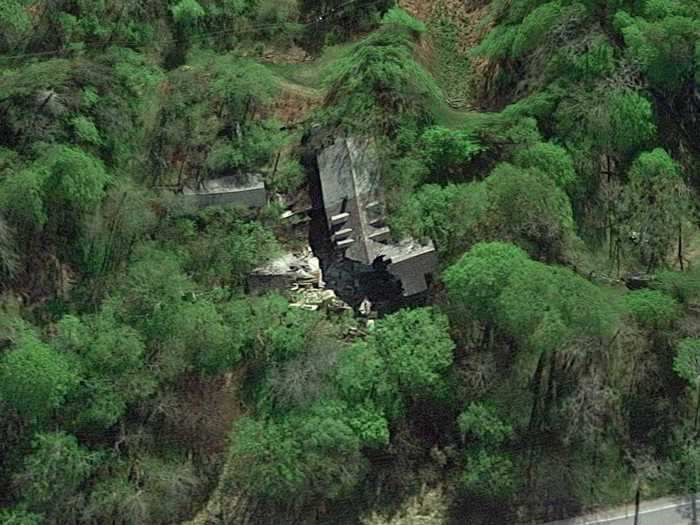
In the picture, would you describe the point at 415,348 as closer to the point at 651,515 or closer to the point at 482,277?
the point at 482,277

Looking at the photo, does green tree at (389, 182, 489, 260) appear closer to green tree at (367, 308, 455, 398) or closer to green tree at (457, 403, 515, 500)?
green tree at (367, 308, 455, 398)

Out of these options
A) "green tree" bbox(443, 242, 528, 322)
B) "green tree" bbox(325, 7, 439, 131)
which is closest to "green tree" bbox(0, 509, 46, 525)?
"green tree" bbox(443, 242, 528, 322)

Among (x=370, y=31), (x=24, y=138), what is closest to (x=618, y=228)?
(x=370, y=31)

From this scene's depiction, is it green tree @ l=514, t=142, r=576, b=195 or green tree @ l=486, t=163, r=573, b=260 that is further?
green tree @ l=514, t=142, r=576, b=195

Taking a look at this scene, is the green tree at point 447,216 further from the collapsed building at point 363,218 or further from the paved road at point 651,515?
the paved road at point 651,515

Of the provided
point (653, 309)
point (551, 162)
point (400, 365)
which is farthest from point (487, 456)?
point (551, 162)

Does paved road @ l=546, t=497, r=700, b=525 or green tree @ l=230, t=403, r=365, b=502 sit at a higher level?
green tree @ l=230, t=403, r=365, b=502

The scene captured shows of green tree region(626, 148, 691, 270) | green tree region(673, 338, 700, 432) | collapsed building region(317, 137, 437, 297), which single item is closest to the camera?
green tree region(673, 338, 700, 432)
